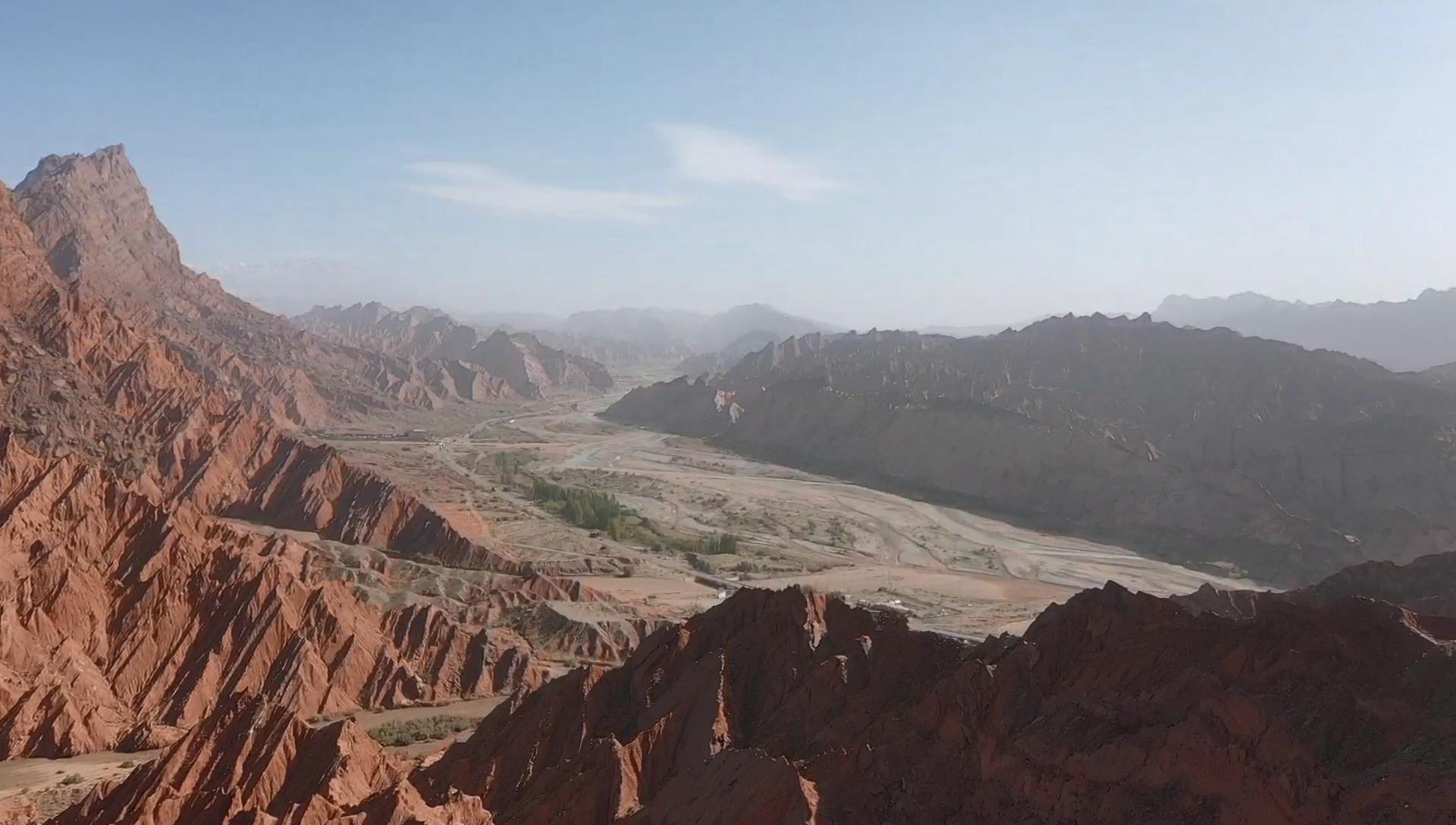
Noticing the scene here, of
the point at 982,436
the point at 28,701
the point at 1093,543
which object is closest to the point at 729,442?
the point at 982,436

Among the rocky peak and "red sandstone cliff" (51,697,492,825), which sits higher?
the rocky peak

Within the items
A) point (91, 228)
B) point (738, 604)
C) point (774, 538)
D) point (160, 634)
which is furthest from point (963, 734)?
point (91, 228)

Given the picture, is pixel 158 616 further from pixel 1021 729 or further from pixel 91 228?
pixel 91 228

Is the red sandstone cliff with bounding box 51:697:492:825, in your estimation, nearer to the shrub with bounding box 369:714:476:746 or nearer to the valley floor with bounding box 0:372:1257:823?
the valley floor with bounding box 0:372:1257:823

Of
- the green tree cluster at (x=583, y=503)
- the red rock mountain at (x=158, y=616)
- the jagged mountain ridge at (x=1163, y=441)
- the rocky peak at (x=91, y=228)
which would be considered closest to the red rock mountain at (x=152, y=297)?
the rocky peak at (x=91, y=228)

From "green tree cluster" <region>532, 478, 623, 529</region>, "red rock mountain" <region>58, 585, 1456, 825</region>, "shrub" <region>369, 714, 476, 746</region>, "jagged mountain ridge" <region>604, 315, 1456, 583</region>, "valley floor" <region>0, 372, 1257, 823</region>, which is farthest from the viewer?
"green tree cluster" <region>532, 478, 623, 529</region>

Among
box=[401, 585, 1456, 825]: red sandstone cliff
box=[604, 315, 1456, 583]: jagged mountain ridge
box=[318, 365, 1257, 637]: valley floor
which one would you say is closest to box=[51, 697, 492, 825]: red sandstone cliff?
box=[401, 585, 1456, 825]: red sandstone cliff

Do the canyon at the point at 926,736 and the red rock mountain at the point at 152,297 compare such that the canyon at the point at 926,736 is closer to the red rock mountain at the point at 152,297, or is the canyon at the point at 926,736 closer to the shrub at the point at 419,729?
the shrub at the point at 419,729
